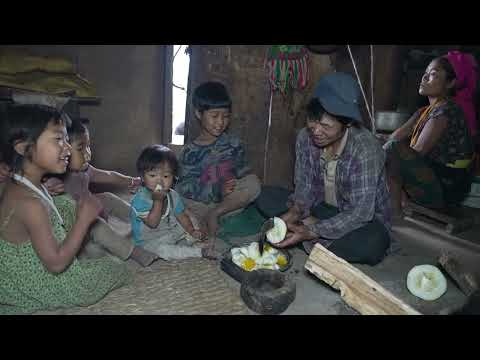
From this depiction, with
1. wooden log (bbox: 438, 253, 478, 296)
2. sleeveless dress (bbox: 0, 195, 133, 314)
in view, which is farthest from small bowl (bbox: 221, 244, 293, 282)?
wooden log (bbox: 438, 253, 478, 296)

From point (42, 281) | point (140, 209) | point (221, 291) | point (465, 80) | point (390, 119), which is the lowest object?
point (221, 291)

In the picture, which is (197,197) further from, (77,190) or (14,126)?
(14,126)

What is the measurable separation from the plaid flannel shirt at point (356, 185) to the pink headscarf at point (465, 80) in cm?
186

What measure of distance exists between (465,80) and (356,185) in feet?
7.47

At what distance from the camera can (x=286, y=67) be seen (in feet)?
12.9

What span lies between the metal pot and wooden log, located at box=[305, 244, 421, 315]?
3.02 m

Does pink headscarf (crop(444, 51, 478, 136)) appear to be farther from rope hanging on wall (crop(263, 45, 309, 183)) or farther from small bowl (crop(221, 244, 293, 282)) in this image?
small bowl (crop(221, 244, 293, 282))

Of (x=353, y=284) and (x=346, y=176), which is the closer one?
(x=353, y=284)

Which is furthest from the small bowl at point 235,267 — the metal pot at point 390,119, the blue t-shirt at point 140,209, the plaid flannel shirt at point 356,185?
the metal pot at point 390,119

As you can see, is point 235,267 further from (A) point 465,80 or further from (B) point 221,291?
(A) point 465,80

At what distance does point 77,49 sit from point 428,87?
4.00 m

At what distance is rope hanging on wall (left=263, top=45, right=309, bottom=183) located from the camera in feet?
12.8

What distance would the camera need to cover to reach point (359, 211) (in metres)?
2.68

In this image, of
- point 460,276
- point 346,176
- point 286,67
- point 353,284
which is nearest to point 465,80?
point 286,67
